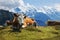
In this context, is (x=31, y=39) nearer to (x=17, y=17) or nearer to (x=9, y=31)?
(x=9, y=31)

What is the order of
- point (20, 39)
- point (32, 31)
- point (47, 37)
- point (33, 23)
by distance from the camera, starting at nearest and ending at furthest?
point (20, 39) → point (47, 37) → point (32, 31) → point (33, 23)

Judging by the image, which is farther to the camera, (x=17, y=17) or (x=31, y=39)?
(x=17, y=17)

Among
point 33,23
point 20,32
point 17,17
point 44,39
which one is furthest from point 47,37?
point 33,23

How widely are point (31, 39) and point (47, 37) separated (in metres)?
2.13

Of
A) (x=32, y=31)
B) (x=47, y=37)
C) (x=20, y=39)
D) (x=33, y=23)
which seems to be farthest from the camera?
(x=33, y=23)

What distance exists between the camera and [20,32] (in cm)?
2508

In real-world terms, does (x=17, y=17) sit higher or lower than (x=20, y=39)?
higher

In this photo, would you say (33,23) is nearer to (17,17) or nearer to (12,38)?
(17,17)

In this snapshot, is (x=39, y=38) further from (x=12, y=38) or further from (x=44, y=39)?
(x=12, y=38)

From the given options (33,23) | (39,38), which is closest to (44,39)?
(39,38)

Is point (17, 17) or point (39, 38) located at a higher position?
Result: point (17, 17)

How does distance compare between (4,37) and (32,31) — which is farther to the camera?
(32,31)

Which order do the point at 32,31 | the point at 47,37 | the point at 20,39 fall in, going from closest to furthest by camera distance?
the point at 20,39 < the point at 47,37 < the point at 32,31

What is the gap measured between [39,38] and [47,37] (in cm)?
108
